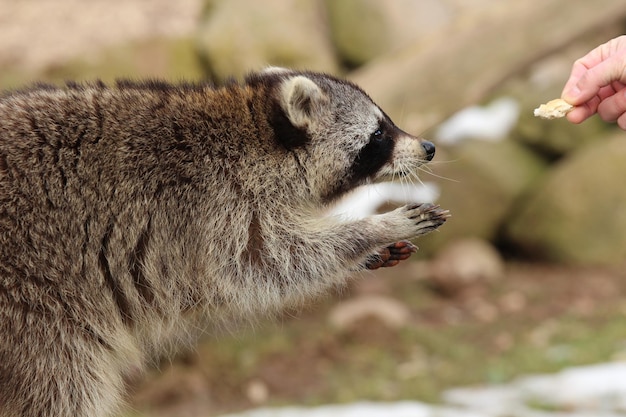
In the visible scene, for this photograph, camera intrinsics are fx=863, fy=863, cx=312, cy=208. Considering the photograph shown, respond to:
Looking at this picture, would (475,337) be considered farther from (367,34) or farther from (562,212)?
(367,34)

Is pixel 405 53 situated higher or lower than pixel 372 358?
higher

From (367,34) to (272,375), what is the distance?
5.03m

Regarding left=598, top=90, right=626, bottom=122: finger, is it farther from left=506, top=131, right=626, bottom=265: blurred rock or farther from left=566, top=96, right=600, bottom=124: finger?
left=506, top=131, right=626, bottom=265: blurred rock

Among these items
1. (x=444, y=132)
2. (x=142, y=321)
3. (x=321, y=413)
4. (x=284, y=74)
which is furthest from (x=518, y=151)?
(x=142, y=321)

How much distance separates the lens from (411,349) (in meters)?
7.48

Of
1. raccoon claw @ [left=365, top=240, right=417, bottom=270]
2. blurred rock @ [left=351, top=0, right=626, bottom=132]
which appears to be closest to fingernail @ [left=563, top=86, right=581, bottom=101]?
raccoon claw @ [left=365, top=240, right=417, bottom=270]

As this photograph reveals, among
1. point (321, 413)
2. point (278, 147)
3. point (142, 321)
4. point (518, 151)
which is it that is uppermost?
point (518, 151)

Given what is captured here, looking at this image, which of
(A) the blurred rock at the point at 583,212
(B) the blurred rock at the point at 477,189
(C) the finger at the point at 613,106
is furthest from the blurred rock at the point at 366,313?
(C) the finger at the point at 613,106

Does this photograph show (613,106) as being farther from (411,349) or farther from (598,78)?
(411,349)

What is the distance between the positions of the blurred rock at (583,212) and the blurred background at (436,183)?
15mm

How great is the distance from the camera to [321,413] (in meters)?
5.99

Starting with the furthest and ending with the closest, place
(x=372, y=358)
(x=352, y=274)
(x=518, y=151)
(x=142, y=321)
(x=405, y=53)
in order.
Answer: (x=518, y=151), (x=372, y=358), (x=405, y=53), (x=352, y=274), (x=142, y=321)

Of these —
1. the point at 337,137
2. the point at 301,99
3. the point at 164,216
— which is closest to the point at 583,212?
the point at 337,137

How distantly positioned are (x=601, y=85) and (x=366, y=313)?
4321mm
